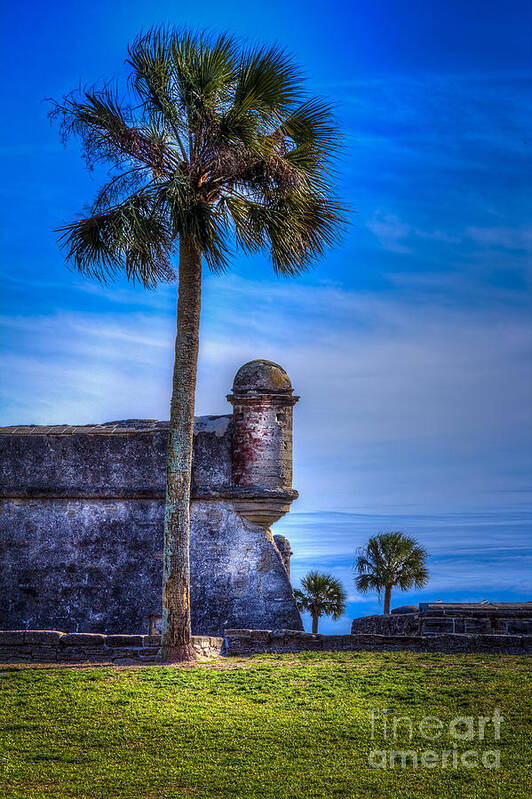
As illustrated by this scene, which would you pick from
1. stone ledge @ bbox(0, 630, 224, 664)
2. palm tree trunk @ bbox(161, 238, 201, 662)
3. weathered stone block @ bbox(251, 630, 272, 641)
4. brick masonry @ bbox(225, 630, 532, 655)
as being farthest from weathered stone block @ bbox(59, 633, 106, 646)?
weathered stone block @ bbox(251, 630, 272, 641)

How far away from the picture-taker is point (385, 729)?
8492mm

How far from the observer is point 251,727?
8750mm

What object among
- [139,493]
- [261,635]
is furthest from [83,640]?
[139,493]

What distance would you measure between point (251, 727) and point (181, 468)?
18.3ft

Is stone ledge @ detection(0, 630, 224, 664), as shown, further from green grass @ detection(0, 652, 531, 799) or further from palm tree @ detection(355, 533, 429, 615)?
palm tree @ detection(355, 533, 429, 615)

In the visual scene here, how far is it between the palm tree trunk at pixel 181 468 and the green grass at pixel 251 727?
0.97 meters

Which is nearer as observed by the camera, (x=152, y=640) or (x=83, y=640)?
(x=83, y=640)

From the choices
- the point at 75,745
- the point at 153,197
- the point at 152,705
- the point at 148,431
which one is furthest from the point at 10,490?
the point at 75,745

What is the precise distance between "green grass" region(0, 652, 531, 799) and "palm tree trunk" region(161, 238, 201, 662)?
38.0 inches

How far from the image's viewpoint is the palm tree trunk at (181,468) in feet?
43.8

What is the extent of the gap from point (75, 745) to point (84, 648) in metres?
5.22

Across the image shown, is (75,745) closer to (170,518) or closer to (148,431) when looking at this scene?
(170,518)

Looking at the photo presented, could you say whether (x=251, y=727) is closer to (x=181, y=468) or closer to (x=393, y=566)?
(x=181, y=468)

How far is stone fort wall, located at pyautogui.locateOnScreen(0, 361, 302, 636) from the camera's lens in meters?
16.6
